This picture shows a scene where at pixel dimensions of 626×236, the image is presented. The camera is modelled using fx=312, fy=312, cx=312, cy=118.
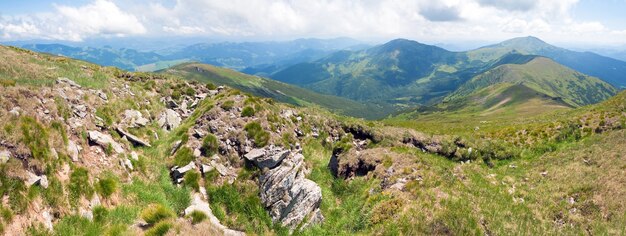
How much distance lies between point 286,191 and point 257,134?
5721mm

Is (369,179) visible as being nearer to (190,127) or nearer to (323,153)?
(323,153)

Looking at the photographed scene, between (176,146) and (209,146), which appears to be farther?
(176,146)

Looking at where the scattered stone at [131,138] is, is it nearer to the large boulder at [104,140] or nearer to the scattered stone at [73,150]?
the large boulder at [104,140]

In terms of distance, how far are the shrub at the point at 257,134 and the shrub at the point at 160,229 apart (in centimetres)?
1070

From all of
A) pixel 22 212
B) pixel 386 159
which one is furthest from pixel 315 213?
pixel 22 212

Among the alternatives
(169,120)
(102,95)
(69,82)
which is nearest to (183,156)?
(169,120)

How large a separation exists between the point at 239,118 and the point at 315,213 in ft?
33.3

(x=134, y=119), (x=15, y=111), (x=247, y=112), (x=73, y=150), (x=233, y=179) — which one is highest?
(x=15, y=111)

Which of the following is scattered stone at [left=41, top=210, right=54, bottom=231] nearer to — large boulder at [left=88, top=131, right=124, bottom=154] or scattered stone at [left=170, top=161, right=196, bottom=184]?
large boulder at [left=88, top=131, right=124, bottom=154]

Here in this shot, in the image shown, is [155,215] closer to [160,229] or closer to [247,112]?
[160,229]

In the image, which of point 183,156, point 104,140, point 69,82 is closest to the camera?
point 104,140

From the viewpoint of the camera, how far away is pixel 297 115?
94.3ft

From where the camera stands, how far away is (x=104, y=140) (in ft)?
51.2

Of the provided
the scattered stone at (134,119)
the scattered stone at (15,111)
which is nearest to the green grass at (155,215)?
the scattered stone at (15,111)
